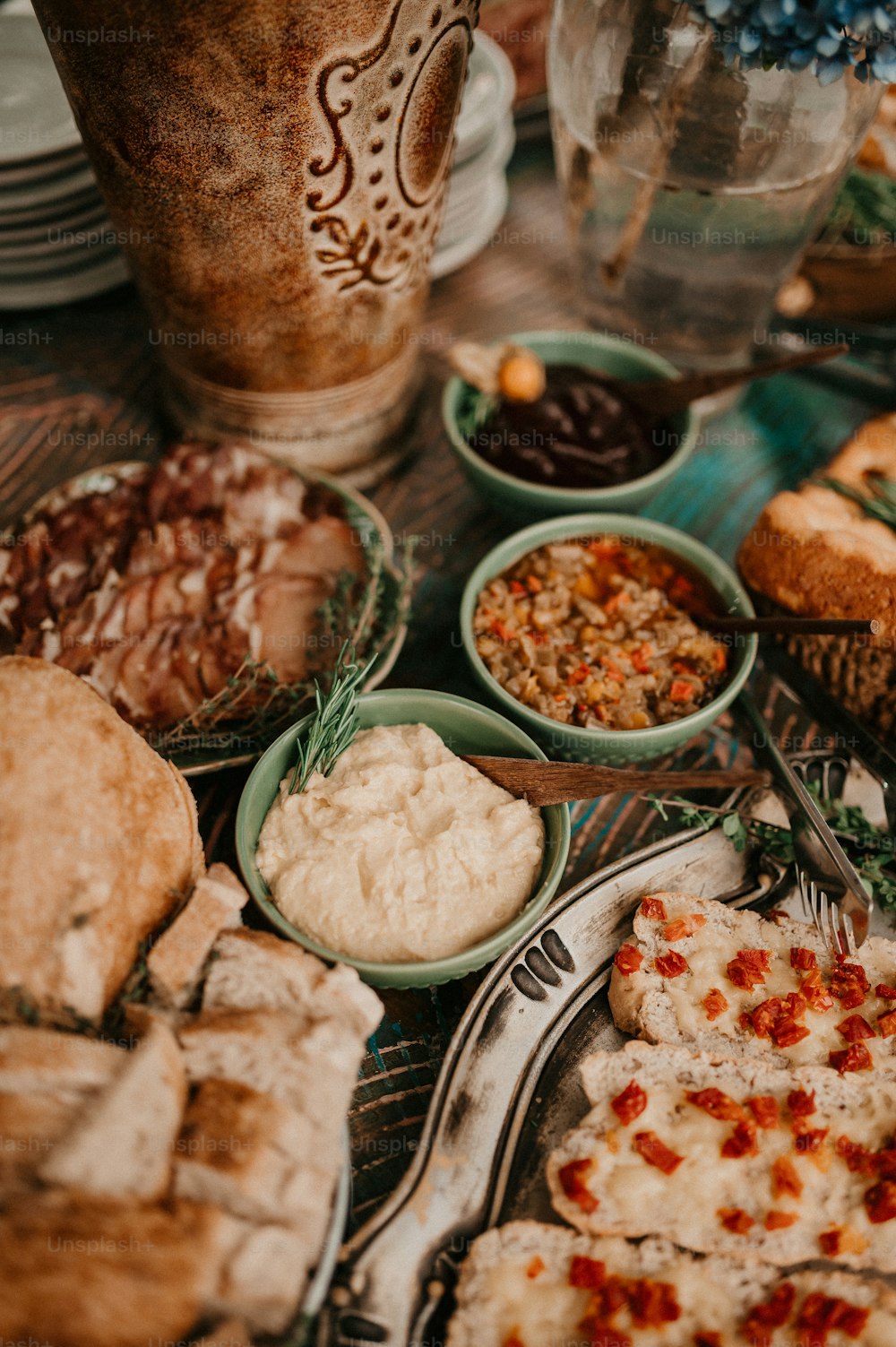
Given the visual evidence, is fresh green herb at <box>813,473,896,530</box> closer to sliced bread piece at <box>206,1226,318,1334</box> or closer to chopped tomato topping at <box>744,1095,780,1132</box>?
chopped tomato topping at <box>744,1095,780,1132</box>

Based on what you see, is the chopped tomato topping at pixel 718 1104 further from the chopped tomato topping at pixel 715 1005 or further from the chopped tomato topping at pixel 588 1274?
the chopped tomato topping at pixel 588 1274

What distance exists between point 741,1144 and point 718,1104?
66 mm

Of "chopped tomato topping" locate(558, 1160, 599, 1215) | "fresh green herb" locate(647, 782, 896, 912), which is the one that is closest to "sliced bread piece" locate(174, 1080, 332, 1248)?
"chopped tomato topping" locate(558, 1160, 599, 1215)

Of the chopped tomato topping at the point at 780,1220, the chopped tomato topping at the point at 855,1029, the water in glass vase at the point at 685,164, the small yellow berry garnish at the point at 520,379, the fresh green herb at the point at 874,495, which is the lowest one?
the chopped tomato topping at the point at 855,1029

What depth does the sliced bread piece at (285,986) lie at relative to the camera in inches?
57.2

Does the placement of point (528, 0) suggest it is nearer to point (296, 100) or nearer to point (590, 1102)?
point (296, 100)

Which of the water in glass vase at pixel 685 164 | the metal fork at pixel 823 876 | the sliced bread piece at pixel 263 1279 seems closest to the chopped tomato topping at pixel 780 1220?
the metal fork at pixel 823 876

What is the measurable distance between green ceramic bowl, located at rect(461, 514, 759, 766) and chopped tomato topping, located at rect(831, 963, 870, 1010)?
532mm

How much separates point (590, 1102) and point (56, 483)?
6.80 ft

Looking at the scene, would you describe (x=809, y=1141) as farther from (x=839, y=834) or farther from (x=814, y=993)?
(x=839, y=834)

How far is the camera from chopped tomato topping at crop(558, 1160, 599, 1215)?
1417mm

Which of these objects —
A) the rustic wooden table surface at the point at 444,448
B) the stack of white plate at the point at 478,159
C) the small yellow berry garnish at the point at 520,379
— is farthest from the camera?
the stack of white plate at the point at 478,159

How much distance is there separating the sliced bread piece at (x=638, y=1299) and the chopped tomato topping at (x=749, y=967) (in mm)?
439

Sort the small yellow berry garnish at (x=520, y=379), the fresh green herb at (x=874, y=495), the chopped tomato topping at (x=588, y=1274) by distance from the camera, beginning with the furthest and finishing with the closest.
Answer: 1. the small yellow berry garnish at (x=520, y=379)
2. the fresh green herb at (x=874, y=495)
3. the chopped tomato topping at (x=588, y=1274)
